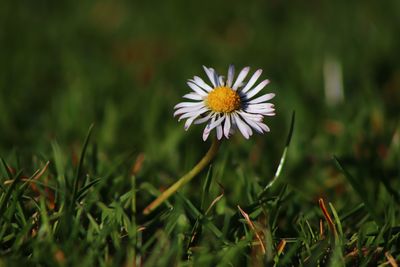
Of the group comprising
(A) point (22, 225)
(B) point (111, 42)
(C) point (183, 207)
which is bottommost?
(A) point (22, 225)

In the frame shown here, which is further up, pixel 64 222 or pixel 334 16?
pixel 334 16

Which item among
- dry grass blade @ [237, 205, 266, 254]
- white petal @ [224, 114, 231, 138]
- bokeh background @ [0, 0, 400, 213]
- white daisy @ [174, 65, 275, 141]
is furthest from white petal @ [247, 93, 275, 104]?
bokeh background @ [0, 0, 400, 213]

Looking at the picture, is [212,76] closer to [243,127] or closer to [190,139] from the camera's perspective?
[243,127]

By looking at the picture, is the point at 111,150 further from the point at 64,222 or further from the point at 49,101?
the point at 64,222

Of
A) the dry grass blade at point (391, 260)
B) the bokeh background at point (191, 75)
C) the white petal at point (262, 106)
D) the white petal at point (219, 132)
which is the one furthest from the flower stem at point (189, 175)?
the dry grass blade at point (391, 260)

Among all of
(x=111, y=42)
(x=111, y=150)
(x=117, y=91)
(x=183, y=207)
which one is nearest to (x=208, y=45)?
(x=111, y=42)

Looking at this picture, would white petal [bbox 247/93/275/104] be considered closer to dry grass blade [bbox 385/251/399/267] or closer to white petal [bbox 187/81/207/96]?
white petal [bbox 187/81/207/96]
